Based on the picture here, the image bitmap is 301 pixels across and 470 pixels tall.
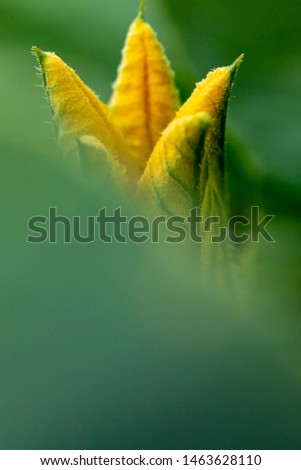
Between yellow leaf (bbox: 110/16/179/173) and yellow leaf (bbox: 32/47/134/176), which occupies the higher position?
yellow leaf (bbox: 110/16/179/173)

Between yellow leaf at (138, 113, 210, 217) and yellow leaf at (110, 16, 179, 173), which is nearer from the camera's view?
yellow leaf at (138, 113, 210, 217)

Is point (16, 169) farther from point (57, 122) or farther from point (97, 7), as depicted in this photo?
point (97, 7)

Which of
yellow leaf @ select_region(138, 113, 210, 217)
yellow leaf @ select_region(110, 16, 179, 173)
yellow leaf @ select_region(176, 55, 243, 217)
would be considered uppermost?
yellow leaf @ select_region(110, 16, 179, 173)

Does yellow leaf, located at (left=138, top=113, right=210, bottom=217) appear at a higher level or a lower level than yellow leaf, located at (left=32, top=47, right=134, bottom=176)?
lower

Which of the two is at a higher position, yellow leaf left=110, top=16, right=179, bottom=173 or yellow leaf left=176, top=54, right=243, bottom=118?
yellow leaf left=110, top=16, right=179, bottom=173

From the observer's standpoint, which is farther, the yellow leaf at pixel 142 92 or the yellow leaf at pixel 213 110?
the yellow leaf at pixel 142 92

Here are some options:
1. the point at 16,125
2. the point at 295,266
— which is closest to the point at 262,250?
the point at 295,266

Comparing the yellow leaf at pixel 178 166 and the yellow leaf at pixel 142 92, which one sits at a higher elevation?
the yellow leaf at pixel 142 92
